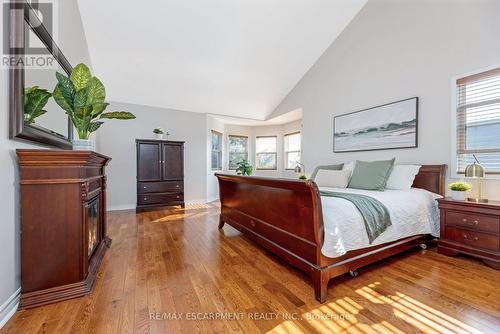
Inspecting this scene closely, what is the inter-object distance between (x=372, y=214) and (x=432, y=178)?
1.61 meters

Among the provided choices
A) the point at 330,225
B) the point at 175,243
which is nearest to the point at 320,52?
the point at 330,225

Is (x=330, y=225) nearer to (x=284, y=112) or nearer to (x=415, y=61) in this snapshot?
(x=415, y=61)

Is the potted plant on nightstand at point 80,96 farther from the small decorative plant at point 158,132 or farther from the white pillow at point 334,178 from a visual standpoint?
the small decorative plant at point 158,132

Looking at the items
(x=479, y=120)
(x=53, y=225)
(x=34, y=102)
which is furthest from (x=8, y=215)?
(x=479, y=120)

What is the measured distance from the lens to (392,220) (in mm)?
2123

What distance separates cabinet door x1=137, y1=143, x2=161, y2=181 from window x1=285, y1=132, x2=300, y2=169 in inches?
147

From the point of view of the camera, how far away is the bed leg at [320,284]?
1.56 meters

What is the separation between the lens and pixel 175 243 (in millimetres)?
2771

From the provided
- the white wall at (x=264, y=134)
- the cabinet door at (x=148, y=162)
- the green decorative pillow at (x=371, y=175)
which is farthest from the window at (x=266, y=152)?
the green decorative pillow at (x=371, y=175)

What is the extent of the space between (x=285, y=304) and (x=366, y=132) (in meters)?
3.19

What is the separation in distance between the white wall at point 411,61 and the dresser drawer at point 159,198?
330cm

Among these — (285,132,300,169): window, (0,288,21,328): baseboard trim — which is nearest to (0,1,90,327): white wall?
(0,288,21,328): baseboard trim

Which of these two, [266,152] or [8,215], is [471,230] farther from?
[266,152]

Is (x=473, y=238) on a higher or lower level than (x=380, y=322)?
higher
